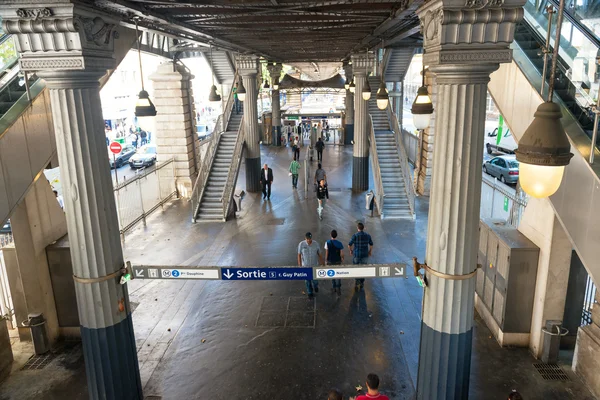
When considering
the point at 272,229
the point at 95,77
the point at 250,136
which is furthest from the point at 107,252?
the point at 250,136

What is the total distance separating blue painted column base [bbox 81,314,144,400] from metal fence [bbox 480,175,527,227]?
816 centimetres

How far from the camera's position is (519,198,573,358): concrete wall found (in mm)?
7055

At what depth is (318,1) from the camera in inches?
254

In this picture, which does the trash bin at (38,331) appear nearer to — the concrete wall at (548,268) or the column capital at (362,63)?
the concrete wall at (548,268)

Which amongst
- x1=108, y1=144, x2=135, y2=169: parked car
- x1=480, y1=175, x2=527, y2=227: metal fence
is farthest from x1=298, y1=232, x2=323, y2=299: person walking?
x1=108, y1=144, x2=135, y2=169: parked car

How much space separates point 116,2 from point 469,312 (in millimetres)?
5726

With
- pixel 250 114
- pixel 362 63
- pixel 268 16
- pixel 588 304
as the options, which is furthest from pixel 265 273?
pixel 362 63

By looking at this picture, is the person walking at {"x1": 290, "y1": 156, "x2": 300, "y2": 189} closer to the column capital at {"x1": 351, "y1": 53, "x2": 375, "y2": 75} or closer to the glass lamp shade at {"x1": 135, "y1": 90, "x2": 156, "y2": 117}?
the column capital at {"x1": 351, "y1": 53, "x2": 375, "y2": 75}

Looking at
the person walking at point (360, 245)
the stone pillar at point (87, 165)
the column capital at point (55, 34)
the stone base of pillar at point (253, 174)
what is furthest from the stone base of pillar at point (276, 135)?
the column capital at point (55, 34)

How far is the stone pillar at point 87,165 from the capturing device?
484cm

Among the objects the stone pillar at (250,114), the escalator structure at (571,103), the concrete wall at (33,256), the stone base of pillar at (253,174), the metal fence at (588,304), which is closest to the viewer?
the escalator structure at (571,103)

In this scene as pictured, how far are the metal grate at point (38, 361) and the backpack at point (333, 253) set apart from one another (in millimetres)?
Answer: 5482

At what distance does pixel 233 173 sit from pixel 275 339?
977 centimetres

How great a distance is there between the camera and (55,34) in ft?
15.9
